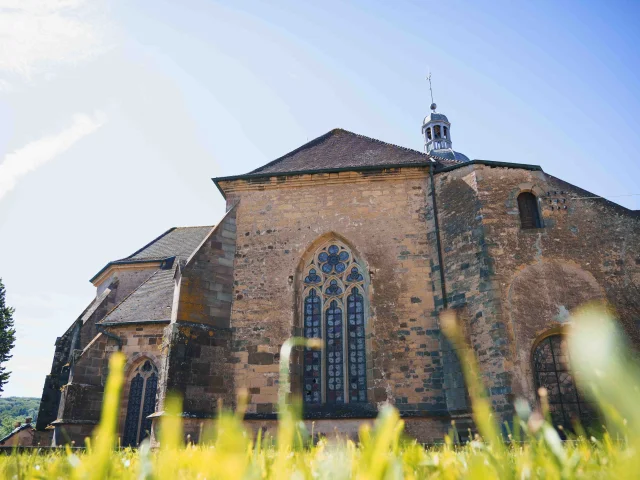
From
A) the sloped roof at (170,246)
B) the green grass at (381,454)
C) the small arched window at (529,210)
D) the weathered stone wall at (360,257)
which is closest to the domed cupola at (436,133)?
the sloped roof at (170,246)

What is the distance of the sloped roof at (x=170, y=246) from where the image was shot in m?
20.3

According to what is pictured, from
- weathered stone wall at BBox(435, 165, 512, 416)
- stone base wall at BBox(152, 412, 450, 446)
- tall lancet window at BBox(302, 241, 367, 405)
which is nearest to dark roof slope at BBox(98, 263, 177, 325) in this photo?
stone base wall at BBox(152, 412, 450, 446)

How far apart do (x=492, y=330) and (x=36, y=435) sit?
52.3 feet

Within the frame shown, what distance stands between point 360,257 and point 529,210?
4371 millimetres

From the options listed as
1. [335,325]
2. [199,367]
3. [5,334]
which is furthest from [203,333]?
[5,334]

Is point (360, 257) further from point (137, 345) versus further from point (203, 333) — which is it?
point (137, 345)

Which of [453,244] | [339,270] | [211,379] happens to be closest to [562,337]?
[453,244]

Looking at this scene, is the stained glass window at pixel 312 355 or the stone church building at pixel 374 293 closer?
the stone church building at pixel 374 293

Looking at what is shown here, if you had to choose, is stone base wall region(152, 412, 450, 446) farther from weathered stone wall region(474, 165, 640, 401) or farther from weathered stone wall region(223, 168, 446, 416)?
weathered stone wall region(474, 165, 640, 401)

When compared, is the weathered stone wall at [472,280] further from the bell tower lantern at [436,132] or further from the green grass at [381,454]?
the bell tower lantern at [436,132]

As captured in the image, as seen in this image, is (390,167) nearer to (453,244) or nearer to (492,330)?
(453,244)

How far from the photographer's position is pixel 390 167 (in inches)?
535

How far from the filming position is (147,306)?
1547cm

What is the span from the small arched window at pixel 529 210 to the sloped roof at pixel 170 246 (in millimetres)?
12889
